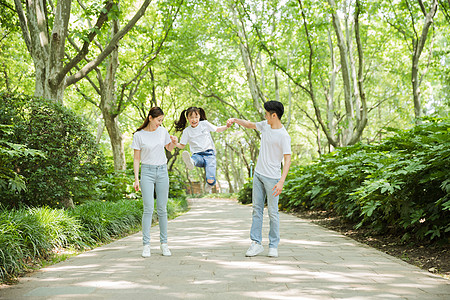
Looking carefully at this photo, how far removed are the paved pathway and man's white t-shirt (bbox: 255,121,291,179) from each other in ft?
3.85

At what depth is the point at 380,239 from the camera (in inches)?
262

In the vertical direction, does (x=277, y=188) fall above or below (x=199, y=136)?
below

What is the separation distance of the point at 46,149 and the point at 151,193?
2.90 metres

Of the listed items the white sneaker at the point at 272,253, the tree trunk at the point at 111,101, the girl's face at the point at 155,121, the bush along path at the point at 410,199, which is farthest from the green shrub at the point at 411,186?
the tree trunk at the point at 111,101

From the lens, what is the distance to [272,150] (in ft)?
17.8

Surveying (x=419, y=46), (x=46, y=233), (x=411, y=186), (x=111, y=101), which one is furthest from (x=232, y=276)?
(x=419, y=46)

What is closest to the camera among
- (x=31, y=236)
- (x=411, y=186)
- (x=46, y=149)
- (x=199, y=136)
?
(x=31, y=236)

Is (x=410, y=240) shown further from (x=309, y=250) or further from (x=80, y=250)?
(x=80, y=250)

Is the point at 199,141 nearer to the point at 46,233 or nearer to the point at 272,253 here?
the point at 272,253

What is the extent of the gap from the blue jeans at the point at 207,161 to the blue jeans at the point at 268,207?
0.77 m

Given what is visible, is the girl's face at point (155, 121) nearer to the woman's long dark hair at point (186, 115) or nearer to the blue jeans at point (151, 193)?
the woman's long dark hair at point (186, 115)

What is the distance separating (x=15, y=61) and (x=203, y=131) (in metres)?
18.1

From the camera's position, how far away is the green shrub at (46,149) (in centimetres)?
709

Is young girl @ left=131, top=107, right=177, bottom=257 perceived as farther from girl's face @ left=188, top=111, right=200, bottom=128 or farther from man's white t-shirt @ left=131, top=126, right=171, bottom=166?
girl's face @ left=188, top=111, right=200, bottom=128
